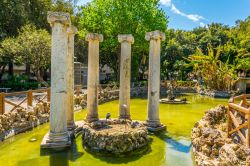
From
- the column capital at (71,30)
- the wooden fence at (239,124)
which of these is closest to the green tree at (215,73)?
the wooden fence at (239,124)

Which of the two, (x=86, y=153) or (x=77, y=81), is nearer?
(x=86, y=153)

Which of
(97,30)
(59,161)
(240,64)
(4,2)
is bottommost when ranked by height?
(59,161)

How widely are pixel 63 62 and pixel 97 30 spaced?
20805mm

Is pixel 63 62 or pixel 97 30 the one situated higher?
pixel 97 30

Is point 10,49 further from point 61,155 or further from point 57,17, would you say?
point 61,155

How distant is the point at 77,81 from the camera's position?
2550cm

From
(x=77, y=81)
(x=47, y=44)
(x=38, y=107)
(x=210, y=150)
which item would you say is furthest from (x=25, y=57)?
(x=210, y=150)

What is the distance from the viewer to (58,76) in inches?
316

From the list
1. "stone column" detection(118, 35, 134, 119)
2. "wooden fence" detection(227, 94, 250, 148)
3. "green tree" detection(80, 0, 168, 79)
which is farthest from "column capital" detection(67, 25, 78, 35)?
"green tree" detection(80, 0, 168, 79)

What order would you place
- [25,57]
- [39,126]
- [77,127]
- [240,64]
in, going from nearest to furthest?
[77,127]
[39,126]
[25,57]
[240,64]

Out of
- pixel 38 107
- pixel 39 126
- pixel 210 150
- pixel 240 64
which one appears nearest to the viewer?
pixel 210 150

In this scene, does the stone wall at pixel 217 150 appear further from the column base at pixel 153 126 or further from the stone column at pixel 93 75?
the stone column at pixel 93 75

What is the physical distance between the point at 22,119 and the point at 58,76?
4381mm

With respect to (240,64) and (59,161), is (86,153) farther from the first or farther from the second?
(240,64)
